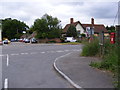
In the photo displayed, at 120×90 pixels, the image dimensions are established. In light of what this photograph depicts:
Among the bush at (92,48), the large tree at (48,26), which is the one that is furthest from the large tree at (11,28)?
the bush at (92,48)

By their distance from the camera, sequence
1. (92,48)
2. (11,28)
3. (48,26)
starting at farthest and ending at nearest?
1. (11,28)
2. (48,26)
3. (92,48)

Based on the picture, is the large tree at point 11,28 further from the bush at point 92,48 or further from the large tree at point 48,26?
the bush at point 92,48

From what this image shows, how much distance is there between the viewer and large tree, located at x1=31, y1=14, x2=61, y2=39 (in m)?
58.1

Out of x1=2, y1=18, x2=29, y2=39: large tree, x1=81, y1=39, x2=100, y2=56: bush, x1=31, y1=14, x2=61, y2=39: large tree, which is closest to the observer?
x1=81, y1=39, x2=100, y2=56: bush

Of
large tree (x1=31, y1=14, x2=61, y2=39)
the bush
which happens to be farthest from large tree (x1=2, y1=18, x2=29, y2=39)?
the bush

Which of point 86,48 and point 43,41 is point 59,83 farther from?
point 43,41

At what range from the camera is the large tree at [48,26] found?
5812 cm

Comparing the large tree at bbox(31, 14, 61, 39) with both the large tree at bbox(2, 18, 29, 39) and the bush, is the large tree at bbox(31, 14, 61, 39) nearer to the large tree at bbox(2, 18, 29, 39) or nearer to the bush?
the bush

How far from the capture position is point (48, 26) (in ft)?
194

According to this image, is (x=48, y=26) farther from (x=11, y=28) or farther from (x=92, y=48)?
(x=11, y=28)

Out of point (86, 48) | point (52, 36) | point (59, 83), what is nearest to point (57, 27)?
point (52, 36)

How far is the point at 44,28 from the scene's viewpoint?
58.4 m

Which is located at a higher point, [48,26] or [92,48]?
[48,26]

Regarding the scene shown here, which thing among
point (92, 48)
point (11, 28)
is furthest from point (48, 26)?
point (11, 28)
